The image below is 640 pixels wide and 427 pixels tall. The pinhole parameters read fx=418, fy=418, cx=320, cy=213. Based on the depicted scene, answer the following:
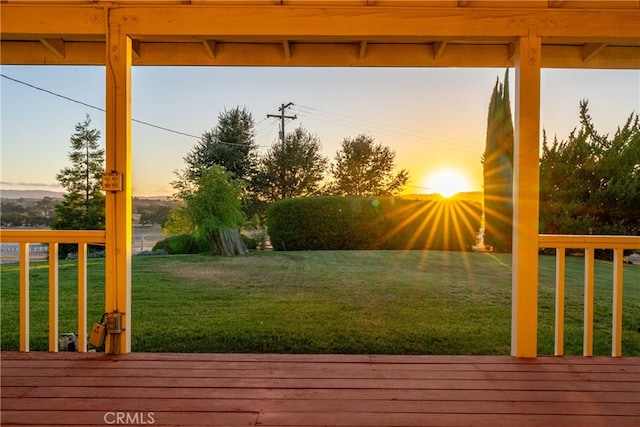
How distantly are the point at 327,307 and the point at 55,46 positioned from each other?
11.2ft

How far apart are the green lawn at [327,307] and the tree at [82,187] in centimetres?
199

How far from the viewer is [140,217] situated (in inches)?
433

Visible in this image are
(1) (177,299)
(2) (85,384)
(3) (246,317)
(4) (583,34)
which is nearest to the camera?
(2) (85,384)

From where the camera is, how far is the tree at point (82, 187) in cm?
918

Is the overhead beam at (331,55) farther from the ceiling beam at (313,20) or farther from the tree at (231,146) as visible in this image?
the tree at (231,146)

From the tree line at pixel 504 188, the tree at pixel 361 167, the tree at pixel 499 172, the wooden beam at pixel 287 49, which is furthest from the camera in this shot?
the tree at pixel 361 167

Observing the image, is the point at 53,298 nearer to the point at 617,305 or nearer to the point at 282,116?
the point at 617,305

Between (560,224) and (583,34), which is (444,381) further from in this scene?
(560,224)

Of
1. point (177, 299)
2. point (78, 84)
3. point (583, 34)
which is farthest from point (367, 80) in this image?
point (583, 34)

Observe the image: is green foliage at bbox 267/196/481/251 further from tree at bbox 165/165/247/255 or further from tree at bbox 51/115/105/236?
tree at bbox 51/115/105/236

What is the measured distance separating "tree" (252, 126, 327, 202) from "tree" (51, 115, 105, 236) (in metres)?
5.50

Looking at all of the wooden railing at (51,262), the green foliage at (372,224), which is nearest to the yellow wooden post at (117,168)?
the wooden railing at (51,262)

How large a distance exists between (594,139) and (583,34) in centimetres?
799

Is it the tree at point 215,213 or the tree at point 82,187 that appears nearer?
the tree at point 215,213
